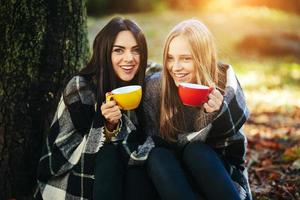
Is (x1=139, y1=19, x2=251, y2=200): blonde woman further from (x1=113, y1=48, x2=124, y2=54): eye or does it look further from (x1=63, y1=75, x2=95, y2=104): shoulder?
(x1=63, y1=75, x2=95, y2=104): shoulder

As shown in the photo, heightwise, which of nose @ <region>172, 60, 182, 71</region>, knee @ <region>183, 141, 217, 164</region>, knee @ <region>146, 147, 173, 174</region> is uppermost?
nose @ <region>172, 60, 182, 71</region>

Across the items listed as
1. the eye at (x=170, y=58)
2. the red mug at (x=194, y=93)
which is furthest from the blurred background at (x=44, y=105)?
the red mug at (x=194, y=93)

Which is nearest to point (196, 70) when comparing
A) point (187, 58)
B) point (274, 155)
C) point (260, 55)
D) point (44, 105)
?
point (187, 58)

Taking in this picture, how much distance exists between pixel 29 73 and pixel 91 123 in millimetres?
515

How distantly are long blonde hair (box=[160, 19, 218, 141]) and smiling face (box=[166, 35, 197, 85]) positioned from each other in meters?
0.02

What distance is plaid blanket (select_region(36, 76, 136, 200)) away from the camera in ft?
9.73

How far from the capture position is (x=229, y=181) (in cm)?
263

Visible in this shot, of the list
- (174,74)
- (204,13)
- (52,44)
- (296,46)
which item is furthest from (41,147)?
(204,13)

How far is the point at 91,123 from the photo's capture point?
3055 mm

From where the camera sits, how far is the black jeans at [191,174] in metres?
2.58

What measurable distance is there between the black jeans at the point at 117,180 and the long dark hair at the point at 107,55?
1.25 feet

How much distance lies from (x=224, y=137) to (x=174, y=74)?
1.63 feet

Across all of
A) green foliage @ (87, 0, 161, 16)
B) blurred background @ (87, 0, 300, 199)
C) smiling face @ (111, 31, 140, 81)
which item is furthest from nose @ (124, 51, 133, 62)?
green foliage @ (87, 0, 161, 16)

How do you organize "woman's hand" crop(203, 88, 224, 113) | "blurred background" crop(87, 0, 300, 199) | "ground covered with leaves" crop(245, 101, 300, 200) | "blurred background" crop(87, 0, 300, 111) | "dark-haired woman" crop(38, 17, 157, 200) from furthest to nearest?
"blurred background" crop(87, 0, 300, 111) < "blurred background" crop(87, 0, 300, 199) < "ground covered with leaves" crop(245, 101, 300, 200) < "dark-haired woman" crop(38, 17, 157, 200) < "woman's hand" crop(203, 88, 224, 113)
